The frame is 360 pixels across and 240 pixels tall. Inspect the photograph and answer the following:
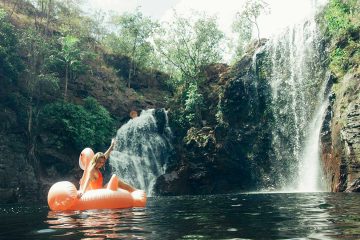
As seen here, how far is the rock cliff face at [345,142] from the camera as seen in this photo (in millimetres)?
17500

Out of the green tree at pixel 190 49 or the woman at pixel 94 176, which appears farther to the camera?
the green tree at pixel 190 49

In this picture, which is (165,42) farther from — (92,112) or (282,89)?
(282,89)

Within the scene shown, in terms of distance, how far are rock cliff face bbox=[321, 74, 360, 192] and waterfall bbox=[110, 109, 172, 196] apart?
1413 cm

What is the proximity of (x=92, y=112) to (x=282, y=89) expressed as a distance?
1618 centimetres

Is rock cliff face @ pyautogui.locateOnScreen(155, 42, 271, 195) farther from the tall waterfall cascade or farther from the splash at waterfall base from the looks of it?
the splash at waterfall base

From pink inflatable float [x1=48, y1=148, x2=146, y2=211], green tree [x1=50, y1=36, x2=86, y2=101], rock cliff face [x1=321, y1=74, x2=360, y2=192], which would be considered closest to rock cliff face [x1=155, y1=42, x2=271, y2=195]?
rock cliff face [x1=321, y1=74, x2=360, y2=192]

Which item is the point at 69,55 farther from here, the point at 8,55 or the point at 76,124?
the point at 76,124

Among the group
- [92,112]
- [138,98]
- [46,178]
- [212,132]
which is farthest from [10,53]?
[212,132]

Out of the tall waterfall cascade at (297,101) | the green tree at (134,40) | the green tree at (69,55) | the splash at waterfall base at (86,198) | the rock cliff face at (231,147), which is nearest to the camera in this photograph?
the splash at waterfall base at (86,198)

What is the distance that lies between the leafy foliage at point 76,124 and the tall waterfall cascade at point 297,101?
14.2 metres

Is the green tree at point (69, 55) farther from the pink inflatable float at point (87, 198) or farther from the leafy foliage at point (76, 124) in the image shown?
the pink inflatable float at point (87, 198)

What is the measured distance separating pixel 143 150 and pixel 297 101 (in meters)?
12.9

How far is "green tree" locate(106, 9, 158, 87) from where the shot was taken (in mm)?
44125

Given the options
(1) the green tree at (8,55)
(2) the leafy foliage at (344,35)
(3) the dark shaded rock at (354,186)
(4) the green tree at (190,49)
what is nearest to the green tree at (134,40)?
(4) the green tree at (190,49)
